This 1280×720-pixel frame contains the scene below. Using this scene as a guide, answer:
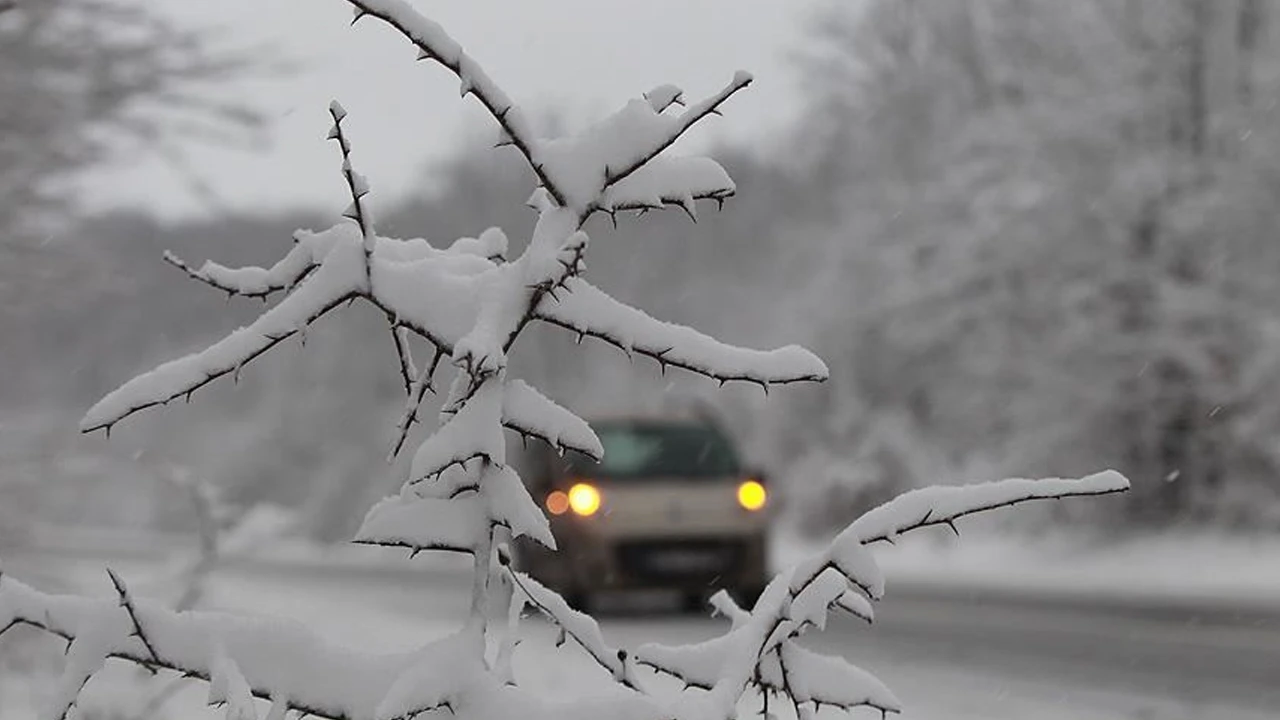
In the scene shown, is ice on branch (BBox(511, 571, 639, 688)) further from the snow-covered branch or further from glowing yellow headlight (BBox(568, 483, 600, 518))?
glowing yellow headlight (BBox(568, 483, 600, 518))

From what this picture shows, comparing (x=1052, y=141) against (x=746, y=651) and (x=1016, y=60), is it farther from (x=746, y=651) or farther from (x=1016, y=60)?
(x=746, y=651)

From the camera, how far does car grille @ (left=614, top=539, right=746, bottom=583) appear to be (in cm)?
1358

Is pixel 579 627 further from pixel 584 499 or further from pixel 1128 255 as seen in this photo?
pixel 1128 255

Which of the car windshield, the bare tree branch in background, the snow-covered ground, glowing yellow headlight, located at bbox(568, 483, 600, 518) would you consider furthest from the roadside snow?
the bare tree branch in background

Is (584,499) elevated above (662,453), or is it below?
below

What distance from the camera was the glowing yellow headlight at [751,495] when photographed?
14000 millimetres

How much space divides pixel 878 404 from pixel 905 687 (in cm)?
2166

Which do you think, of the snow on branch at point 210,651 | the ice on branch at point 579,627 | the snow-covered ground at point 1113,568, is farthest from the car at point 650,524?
the snow on branch at point 210,651

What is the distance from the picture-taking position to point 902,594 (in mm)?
16766

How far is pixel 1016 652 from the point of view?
11.1 meters

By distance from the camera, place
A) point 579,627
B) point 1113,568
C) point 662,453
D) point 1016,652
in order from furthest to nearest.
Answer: point 1113,568 < point 662,453 < point 1016,652 < point 579,627

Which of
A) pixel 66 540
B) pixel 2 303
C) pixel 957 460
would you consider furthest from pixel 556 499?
pixel 957 460

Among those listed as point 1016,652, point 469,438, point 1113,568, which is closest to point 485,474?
point 469,438

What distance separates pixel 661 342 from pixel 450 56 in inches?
12.1
